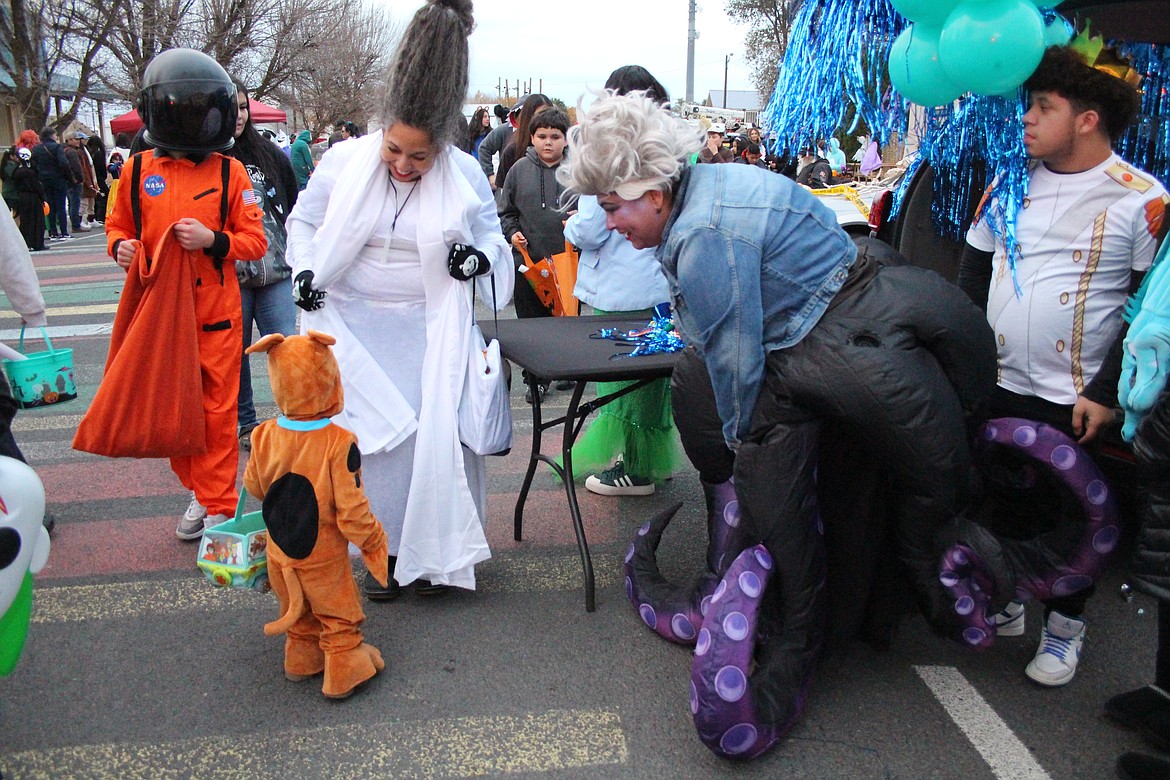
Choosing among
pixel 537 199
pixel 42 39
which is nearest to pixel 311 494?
pixel 537 199

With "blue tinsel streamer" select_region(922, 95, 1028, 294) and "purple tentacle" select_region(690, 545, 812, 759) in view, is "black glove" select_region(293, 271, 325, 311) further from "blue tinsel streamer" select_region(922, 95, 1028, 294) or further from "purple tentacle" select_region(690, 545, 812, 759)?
"blue tinsel streamer" select_region(922, 95, 1028, 294)

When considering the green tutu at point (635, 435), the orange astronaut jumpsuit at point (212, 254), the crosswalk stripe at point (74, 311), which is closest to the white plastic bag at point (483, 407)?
the green tutu at point (635, 435)

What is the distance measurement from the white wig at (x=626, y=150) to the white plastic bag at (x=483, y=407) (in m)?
0.94

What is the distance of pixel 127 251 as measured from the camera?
11.3 ft

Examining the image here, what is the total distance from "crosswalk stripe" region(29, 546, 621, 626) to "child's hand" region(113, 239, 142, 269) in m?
1.23

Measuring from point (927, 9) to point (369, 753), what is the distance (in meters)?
2.67

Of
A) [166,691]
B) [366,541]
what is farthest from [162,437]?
[366,541]

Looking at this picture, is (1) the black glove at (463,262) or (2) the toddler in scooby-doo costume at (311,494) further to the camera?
(1) the black glove at (463,262)

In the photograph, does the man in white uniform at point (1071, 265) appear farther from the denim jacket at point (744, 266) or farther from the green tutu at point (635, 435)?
the green tutu at point (635, 435)

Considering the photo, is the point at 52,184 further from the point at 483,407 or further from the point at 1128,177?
the point at 1128,177

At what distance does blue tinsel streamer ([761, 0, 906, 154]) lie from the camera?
2.93 m

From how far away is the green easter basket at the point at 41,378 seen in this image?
132 inches

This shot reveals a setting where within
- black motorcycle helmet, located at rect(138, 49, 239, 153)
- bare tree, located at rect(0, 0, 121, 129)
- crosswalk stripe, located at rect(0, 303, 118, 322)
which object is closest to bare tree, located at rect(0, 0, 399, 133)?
bare tree, located at rect(0, 0, 121, 129)

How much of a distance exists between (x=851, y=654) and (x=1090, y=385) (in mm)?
1107
